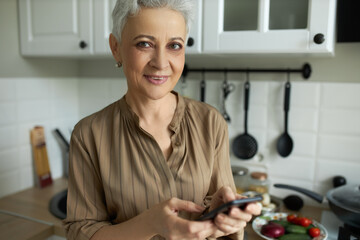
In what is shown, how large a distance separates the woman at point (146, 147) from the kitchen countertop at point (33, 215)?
44 cm

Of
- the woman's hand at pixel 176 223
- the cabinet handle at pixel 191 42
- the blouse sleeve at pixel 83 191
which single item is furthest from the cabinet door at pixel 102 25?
the woman's hand at pixel 176 223

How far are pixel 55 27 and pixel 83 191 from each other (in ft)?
3.04

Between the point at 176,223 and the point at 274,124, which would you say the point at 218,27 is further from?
the point at 176,223

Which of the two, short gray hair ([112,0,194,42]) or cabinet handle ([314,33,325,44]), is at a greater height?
short gray hair ([112,0,194,42])

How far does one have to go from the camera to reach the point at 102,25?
1.41 metres

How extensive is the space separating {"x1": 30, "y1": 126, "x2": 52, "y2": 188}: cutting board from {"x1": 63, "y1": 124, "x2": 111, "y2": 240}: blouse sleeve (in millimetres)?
893

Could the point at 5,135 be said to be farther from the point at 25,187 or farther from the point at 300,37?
the point at 300,37

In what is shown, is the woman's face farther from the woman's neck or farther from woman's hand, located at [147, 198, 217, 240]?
woman's hand, located at [147, 198, 217, 240]

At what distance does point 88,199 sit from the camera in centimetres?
92

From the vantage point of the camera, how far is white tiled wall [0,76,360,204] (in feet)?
4.60

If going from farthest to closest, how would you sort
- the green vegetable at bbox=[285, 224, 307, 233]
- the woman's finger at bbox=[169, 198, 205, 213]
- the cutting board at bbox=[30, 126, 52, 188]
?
the cutting board at bbox=[30, 126, 52, 188] → the green vegetable at bbox=[285, 224, 307, 233] → the woman's finger at bbox=[169, 198, 205, 213]

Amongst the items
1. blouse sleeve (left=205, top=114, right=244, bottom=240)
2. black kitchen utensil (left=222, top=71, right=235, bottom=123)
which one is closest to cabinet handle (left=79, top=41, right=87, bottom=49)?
black kitchen utensil (left=222, top=71, right=235, bottom=123)

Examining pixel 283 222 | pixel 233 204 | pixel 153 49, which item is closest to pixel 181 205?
pixel 233 204

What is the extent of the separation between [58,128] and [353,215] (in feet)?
4.95
